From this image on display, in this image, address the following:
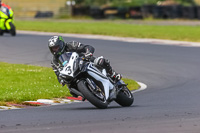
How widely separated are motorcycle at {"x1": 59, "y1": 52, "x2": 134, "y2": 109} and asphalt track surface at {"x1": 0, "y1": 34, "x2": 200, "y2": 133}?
26 centimetres

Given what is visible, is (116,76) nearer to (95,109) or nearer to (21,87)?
(95,109)

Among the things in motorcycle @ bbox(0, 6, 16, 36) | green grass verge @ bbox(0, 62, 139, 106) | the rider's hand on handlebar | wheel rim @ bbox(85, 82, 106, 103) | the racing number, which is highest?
the rider's hand on handlebar

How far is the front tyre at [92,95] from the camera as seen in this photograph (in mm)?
9656

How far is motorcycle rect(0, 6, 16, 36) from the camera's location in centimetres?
2944

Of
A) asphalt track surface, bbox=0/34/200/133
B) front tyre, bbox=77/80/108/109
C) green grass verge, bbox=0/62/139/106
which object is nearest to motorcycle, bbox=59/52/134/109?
front tyre, bbox=77/80/108/109

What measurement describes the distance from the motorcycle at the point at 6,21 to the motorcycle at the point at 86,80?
19.9m

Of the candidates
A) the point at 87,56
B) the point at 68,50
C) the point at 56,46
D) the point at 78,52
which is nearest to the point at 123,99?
the point at 87,56

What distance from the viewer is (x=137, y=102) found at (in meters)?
11.6

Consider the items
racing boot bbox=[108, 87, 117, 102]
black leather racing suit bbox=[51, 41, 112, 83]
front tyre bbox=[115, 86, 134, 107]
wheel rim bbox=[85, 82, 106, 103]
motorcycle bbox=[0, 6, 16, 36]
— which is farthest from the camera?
motorcycle bbox=[0, 6, 16, 36]

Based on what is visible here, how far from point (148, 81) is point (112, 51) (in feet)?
24.9

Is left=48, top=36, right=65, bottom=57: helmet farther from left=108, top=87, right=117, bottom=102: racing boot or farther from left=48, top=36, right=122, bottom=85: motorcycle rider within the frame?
left=108, top=87, right=117, bottom=102: racing boot

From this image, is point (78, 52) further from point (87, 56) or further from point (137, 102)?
point (137, 102)

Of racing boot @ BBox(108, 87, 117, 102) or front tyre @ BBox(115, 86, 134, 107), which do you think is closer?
racing boot @ BBox(108, 87, 117, 102)

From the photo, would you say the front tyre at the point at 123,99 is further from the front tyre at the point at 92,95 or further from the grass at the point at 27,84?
the grass at the point at 27,84
